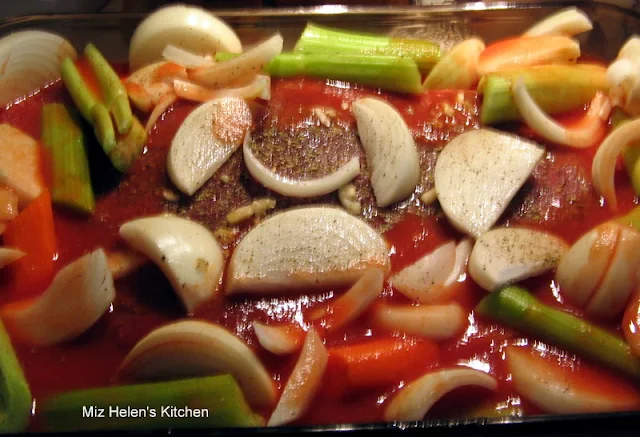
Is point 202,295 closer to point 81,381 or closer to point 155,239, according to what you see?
point 155,239

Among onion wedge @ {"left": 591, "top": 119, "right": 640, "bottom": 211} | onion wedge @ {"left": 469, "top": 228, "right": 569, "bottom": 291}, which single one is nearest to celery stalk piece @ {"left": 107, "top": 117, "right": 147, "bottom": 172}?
onion wedge @ {"left": 469, "top": 228, "right": 569, "bottom": 291}

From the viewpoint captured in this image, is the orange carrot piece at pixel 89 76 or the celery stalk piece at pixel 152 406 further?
the orange carrot piece at pixel 89 76

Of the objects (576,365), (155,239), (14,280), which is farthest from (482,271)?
(14,280)

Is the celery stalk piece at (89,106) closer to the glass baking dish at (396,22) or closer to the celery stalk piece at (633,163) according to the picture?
the glass baking dish at (396,22)

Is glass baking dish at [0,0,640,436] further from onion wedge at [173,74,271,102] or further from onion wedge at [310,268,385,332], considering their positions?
onion wedge at [310,268,385,332]

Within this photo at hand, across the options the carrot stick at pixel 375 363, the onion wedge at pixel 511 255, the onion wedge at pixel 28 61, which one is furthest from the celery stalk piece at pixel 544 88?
the onion wedge at pixel 28 61

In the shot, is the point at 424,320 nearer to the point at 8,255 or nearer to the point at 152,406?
the point at 152,406
